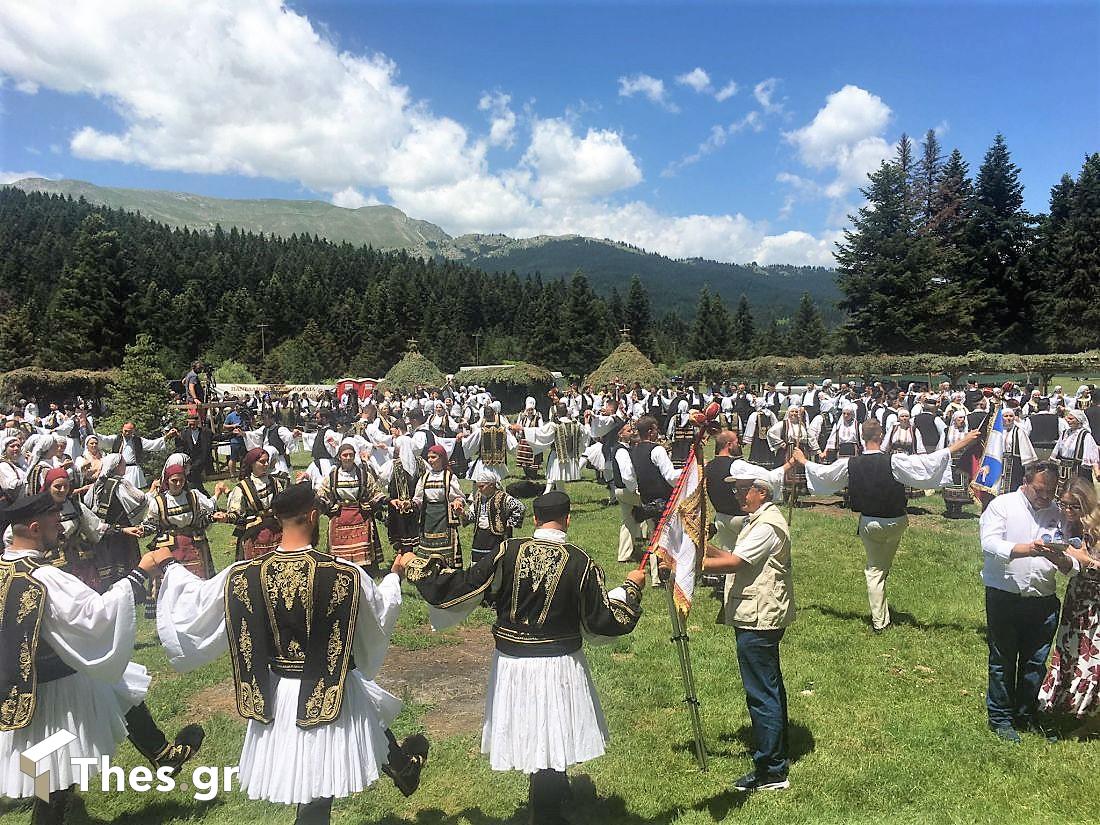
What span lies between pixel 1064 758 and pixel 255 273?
11770 cm

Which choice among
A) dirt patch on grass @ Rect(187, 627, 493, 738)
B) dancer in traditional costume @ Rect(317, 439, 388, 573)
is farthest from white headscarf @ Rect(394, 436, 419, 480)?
dirt patch on grass @ Rect(187, 627, 493, 738)

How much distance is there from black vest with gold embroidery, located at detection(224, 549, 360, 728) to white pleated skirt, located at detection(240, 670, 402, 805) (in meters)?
0.07

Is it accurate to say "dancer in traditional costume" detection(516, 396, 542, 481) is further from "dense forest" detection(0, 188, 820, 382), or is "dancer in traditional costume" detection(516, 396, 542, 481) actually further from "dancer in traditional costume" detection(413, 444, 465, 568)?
"dense forest" detection(0, 188, 820, 382)

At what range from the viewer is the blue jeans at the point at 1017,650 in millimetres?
5195

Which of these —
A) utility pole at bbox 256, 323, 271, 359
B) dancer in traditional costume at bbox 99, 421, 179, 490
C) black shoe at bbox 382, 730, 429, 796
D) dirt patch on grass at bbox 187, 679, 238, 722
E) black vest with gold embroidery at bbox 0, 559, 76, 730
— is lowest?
dirt patch on grass at bbox 187, 679, 238, 722

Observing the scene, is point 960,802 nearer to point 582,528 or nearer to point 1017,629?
point 1017,629

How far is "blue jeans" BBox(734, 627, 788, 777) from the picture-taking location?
4754mm

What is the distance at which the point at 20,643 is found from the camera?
3.76m

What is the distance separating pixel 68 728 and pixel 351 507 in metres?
5.16

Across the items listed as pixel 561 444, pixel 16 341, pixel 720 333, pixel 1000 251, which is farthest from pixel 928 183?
pixel 16 341

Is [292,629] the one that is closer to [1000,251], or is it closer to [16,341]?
[1000,251]

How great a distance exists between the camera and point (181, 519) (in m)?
7.91

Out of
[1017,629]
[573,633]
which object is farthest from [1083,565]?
[573,633]

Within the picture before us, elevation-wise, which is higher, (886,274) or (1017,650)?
(886,274)
